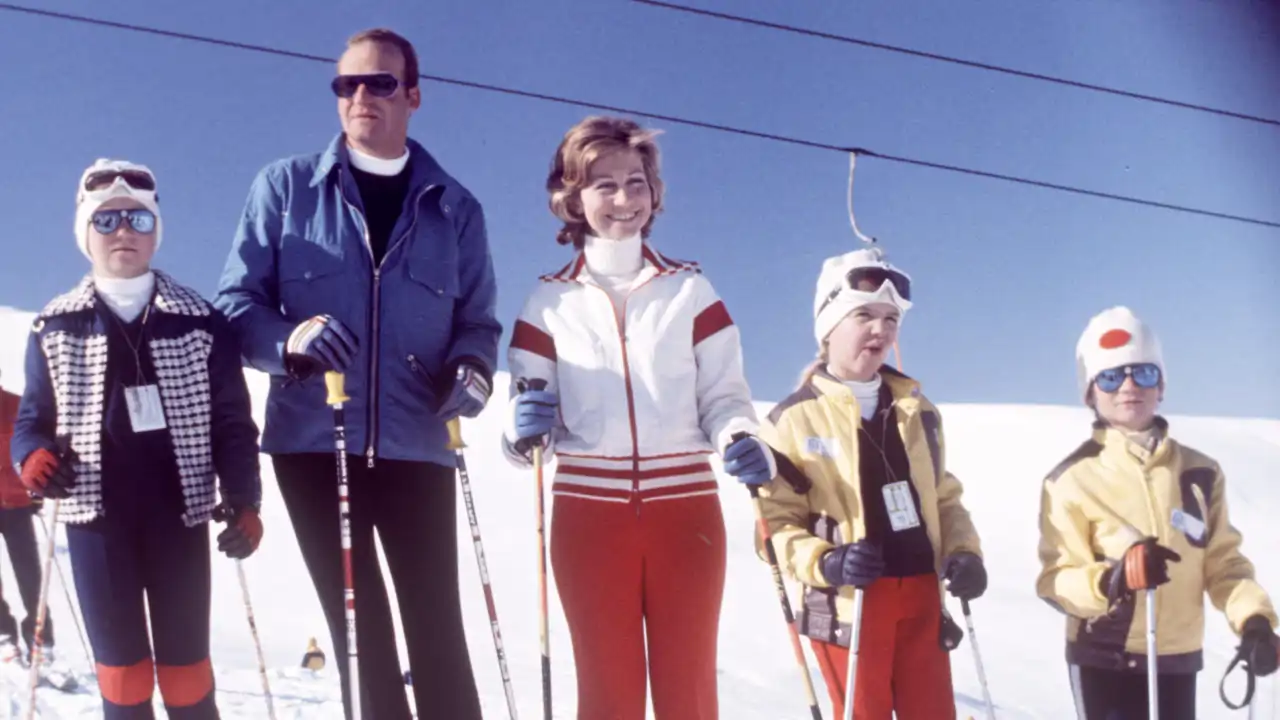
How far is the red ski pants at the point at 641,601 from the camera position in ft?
7.92

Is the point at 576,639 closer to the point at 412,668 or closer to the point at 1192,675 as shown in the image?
the point at 412,668

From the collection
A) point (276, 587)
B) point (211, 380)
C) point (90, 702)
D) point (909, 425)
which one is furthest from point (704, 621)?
point (276, 587)

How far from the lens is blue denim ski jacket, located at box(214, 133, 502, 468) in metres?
2.49

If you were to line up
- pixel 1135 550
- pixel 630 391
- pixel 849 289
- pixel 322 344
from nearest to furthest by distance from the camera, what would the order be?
pixel 322 344 < pixel 630 391 < pixel 1135 550 < pixel 849 289

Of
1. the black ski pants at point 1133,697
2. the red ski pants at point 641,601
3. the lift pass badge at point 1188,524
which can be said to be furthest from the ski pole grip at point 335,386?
the lift pass badge at point 1188,524

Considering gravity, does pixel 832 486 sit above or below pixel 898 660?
above

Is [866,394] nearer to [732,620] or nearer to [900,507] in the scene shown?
[900,507]

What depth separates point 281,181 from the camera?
266cm

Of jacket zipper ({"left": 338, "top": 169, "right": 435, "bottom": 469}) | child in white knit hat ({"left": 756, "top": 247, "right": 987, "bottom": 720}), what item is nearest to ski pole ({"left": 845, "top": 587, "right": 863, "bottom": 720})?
child in white knit hat ({"left": 756, "top": 247, "right": 987, "bottom": 720})

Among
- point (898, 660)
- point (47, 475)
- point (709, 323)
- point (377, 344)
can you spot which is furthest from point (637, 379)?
point (47, 475)

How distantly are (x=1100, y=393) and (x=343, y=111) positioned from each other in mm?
2366

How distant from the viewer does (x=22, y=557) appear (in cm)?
557

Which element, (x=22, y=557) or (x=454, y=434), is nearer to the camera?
(x=454, y=434)

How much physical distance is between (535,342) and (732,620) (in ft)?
17.5
